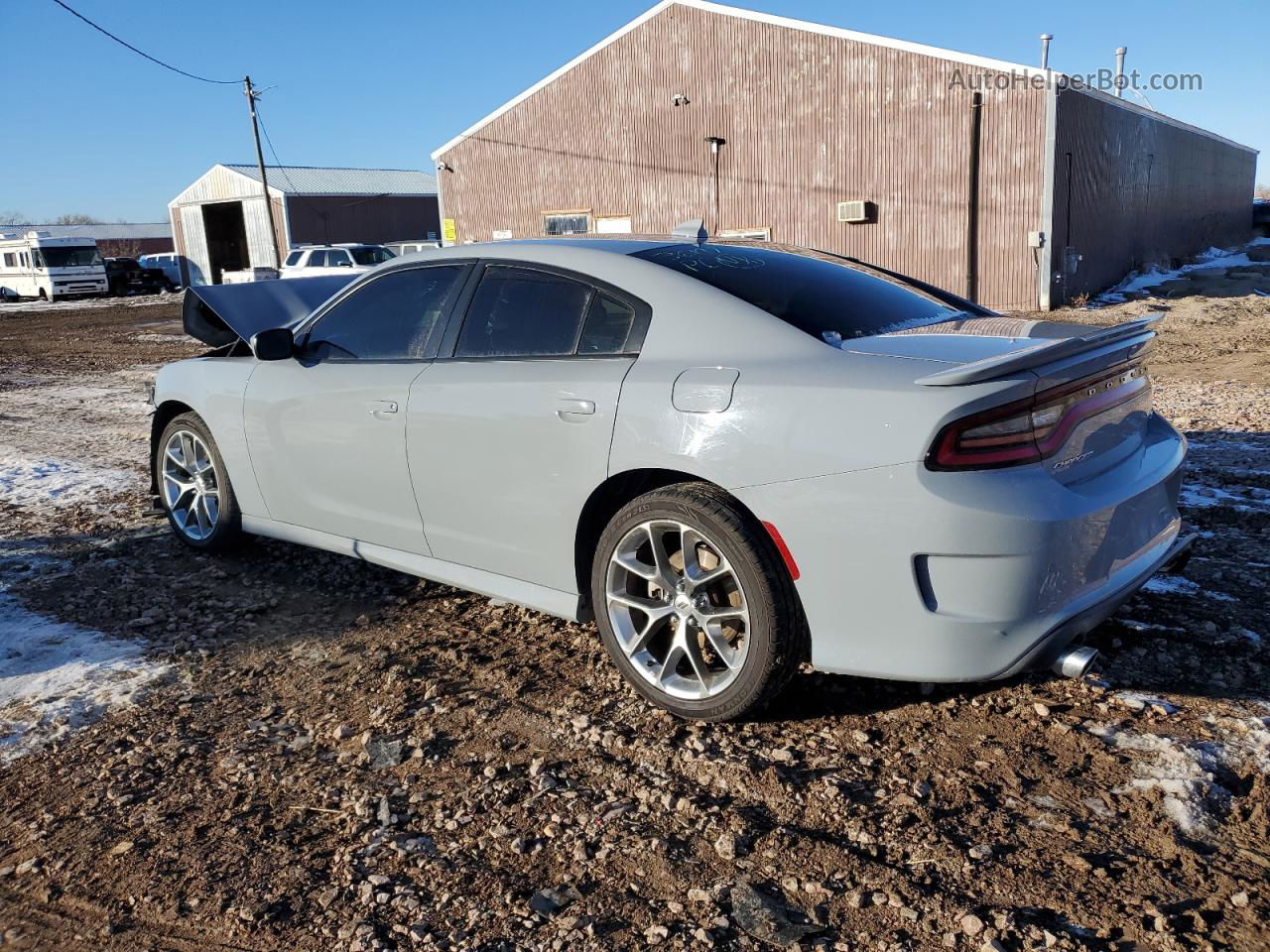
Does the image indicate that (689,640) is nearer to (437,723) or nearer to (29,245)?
(437,723)

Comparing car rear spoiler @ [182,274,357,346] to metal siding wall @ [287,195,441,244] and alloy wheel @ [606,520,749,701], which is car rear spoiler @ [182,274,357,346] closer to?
alloy wheel @ [606,520,749,701]

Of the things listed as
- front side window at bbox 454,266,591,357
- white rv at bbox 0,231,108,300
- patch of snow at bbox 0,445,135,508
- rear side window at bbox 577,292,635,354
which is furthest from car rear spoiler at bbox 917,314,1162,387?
white rv at bbox 0,231,108,300

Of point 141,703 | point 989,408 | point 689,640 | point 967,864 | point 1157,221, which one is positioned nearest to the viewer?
point 967,864

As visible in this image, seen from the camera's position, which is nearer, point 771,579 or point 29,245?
point 771,579

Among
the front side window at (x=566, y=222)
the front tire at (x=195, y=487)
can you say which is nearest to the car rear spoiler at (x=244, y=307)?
the front tire at (x=195, y=487)

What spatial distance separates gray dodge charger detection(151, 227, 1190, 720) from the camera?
2855 millimetres

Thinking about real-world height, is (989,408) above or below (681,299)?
below

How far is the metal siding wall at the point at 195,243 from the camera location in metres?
47.3

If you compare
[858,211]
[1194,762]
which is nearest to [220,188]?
[858,211]

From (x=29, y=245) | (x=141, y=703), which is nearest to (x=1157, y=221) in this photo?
(x=141, y=703)

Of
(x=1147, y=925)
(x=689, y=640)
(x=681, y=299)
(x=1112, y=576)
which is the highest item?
(x=681, y=299)

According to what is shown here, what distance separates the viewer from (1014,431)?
286cm

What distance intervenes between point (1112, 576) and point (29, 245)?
48.8m

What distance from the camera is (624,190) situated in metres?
24.9
